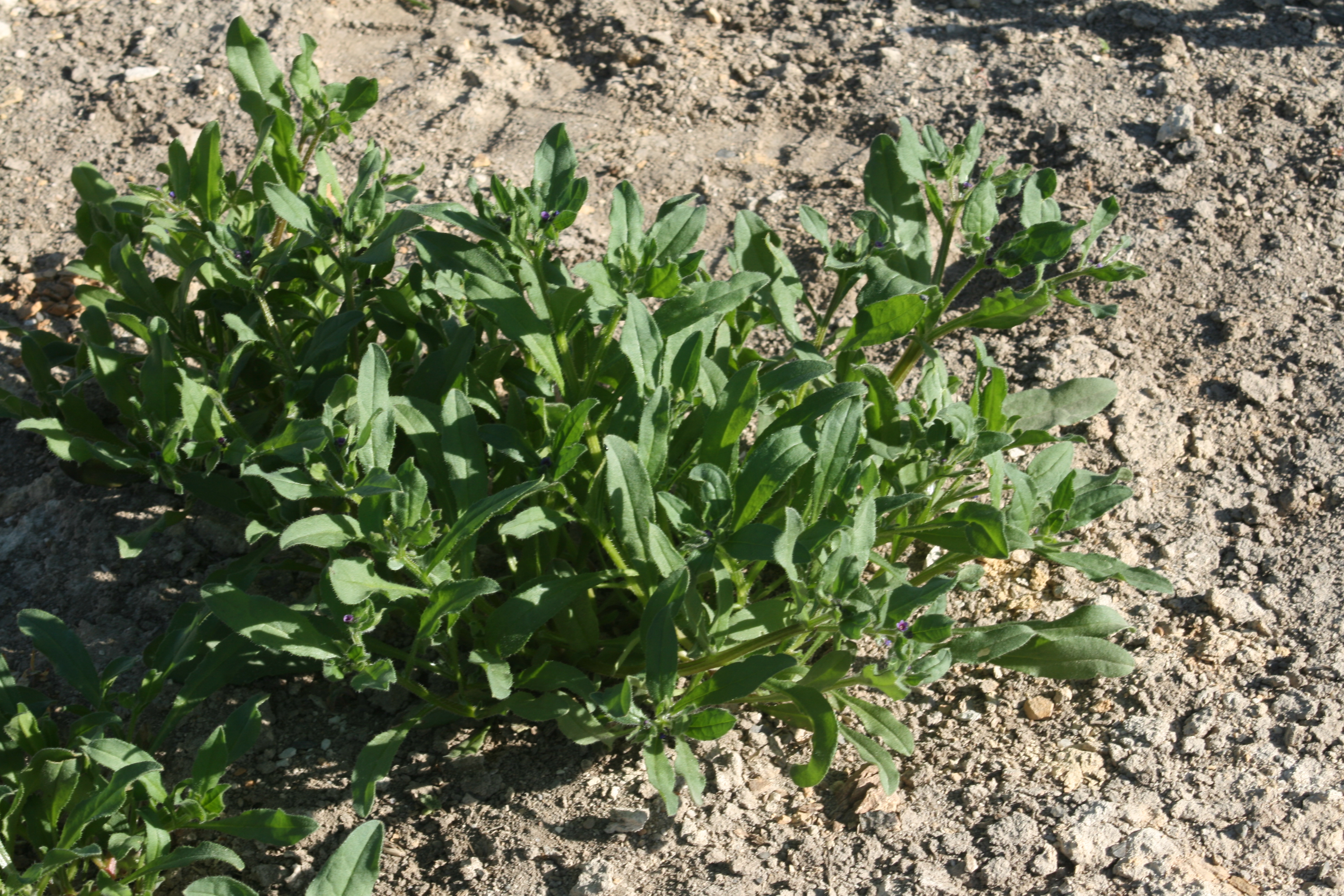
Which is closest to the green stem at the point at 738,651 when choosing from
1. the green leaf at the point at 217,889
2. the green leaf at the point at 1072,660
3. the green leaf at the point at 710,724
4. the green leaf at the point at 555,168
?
the green leaf at the point at 710,724

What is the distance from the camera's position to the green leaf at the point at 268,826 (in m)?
2.28

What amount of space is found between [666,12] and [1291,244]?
98.6 inches

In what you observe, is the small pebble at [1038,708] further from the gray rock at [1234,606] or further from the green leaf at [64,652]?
the green leaf at [64,652]

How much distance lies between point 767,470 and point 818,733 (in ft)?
1.80

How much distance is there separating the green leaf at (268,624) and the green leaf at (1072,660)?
4.94ft

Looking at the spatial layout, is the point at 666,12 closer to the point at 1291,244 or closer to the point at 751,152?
the point at 751,152

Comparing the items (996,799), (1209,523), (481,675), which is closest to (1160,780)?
(996,799)

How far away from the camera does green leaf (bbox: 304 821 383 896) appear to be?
7.02 ft

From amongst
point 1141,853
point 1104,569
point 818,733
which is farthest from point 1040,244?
point 1141,853

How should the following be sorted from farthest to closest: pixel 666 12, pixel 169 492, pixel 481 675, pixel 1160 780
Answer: pixel 666 12 → pixel 169 492 → pixel 481 675 → pixel 1160 780

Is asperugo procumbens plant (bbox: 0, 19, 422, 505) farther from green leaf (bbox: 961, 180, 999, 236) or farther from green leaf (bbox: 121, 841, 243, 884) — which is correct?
green leaf (bbox: 961, 180, 999, 236)

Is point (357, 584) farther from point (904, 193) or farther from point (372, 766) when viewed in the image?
point (904, 193)

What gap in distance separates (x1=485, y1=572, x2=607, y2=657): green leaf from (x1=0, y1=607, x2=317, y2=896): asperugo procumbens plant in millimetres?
511

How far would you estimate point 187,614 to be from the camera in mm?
2584
